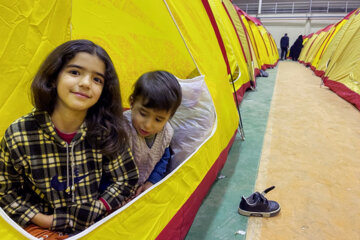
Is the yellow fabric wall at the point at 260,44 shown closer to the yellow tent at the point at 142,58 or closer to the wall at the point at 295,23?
the yellow tent at the point at 142,58

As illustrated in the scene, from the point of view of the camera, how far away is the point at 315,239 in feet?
3.40

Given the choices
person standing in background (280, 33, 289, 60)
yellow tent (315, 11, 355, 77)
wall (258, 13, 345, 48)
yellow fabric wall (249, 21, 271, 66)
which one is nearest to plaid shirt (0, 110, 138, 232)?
yellow tent (315, 11, 355, 77)

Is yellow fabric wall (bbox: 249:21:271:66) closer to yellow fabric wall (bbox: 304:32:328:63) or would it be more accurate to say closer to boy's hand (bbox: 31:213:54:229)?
yellow fabric wall (bbox: 304:32:328:63)

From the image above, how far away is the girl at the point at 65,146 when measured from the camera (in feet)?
2.18

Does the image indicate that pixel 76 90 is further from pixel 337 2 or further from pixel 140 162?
pixel 337 2

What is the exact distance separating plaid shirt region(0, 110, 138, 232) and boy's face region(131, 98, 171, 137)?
0.18 m

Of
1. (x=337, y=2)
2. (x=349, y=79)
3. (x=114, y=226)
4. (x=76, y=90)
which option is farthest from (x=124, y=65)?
(x=337, y=2)

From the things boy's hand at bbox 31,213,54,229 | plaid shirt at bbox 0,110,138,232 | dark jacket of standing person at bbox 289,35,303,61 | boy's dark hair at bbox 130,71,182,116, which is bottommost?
dark jacket of standing person at bbox 289,35,303,61

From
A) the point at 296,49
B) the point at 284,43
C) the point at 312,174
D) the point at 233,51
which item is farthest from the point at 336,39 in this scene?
the point at 296,49

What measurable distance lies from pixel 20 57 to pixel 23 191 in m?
0.59

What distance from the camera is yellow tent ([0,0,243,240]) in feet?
2.43

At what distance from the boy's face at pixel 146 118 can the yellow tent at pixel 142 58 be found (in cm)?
17

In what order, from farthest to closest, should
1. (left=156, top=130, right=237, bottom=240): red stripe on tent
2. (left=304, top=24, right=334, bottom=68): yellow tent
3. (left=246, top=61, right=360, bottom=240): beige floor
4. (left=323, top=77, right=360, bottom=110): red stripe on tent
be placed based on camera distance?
(left=304, top=24, right=334, bottom=68): yellow tent
(left=323, top=77, right=360, bottom=110): red stripe on tent
(left=246, top=61, right=360, bottom=240): beige floor
(left=156, top=130, right=237, bottom=240): red stripe on tent

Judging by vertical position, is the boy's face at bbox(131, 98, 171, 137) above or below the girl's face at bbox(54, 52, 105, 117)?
below
